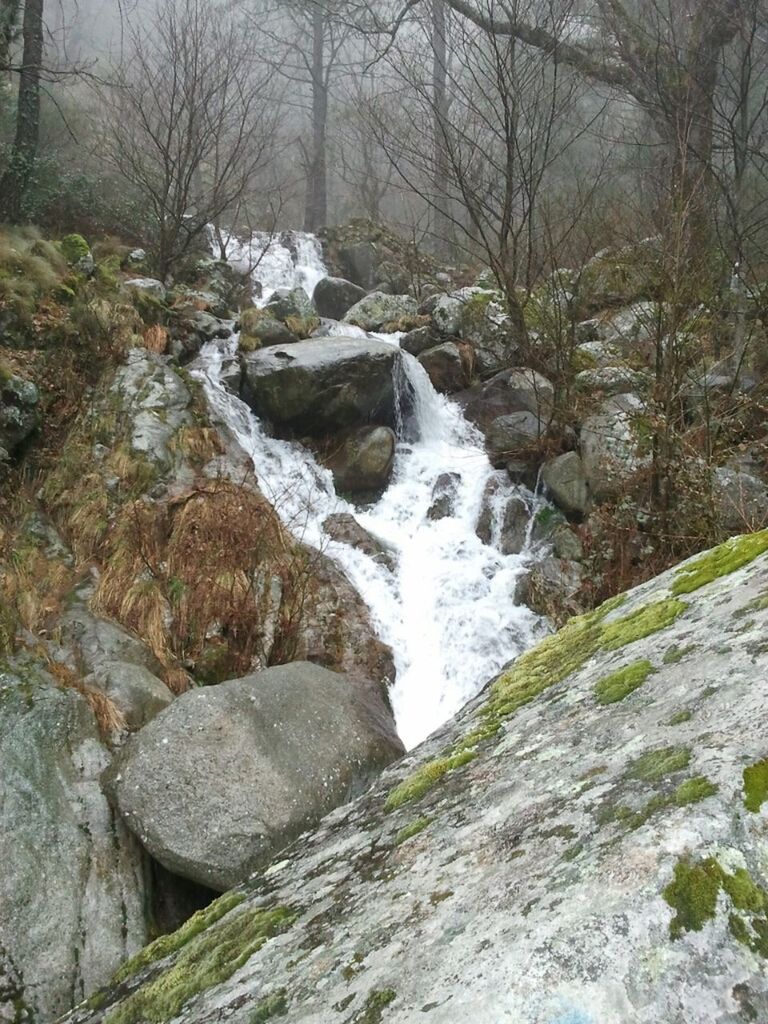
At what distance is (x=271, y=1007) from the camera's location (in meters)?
0.99

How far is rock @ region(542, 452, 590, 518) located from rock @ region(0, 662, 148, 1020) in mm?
5271

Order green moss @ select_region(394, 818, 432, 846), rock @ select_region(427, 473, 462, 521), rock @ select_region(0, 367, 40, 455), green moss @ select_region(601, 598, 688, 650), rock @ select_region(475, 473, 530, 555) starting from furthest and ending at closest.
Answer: rock @ select_region(427, 473, 462, 521), rock @ select_region(475, 473, 530, 555), rock @ select_region(0, 367, 40, 455), green moss @ select_region(601, 598, 688, 650), green moss @ select_region(394, 818, 432, 846)

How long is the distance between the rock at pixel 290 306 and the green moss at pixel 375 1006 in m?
10.4

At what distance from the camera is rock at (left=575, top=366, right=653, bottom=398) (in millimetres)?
7273

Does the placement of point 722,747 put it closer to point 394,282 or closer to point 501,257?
point 501,257

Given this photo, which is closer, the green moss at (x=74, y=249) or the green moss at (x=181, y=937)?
the green moss at (x=181, y=937)

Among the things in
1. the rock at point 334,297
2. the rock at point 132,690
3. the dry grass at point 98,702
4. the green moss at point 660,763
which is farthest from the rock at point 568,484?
the rock at point 334,297

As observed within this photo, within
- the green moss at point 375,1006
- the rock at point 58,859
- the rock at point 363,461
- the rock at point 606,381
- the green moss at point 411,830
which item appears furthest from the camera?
the rock at point 363,461

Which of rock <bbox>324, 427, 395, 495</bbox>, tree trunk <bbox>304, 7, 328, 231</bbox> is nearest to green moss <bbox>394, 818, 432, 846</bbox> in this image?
rock <bbox>324, 427, 395, 495</bbox>

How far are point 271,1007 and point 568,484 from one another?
22.2 ft

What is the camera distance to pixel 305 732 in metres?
3.63

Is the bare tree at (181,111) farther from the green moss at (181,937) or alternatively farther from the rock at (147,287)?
the green moss at (181,937)

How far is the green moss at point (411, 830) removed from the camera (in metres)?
1.29

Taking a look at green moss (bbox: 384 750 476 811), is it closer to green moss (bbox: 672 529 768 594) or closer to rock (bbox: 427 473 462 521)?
green moss (bbox: 672 529 768 594)
